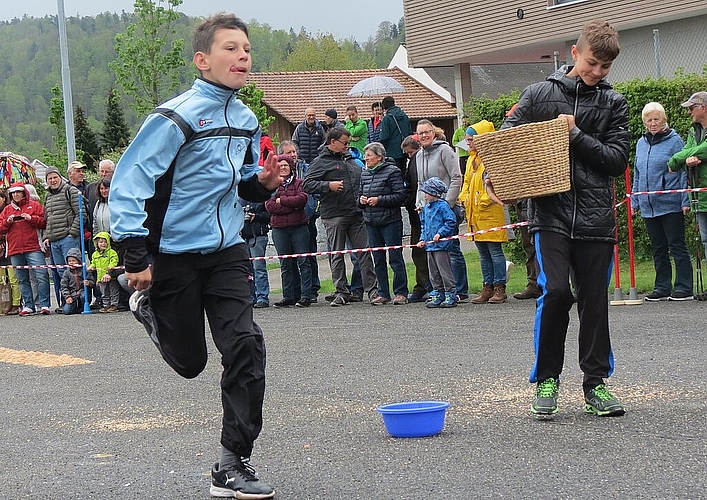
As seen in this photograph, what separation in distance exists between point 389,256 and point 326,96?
46.7m

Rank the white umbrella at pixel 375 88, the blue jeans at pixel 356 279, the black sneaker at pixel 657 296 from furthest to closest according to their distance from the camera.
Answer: the white umbrella at pixel 375 88
the blue jeans at pixel 356 279
the black sneaker at pixel 657 296

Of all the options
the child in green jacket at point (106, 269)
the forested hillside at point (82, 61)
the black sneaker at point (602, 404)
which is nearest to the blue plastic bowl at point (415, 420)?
the black sneaker at point (602, 404)

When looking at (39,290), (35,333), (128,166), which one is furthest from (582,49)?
(39,290)

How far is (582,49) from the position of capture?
662 centimetres

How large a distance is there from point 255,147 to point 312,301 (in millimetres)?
10629

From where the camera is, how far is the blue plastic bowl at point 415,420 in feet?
20.8

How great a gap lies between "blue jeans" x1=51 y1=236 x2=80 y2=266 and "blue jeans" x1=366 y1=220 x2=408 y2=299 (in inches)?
197

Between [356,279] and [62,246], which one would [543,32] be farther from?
[62,246]

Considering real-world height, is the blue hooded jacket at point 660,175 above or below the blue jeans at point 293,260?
above

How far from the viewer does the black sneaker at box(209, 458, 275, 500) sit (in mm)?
5230

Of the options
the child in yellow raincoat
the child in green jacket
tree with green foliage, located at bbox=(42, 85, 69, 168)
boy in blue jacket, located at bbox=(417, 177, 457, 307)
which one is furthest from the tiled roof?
boy in blue jacket, located at bbox=(417, 177, 457, 307)

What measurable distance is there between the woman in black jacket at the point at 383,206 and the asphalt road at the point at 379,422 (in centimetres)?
302

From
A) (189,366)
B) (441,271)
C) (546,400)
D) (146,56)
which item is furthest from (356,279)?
(146,56)

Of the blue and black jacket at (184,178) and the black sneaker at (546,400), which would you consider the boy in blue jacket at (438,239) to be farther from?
the blue and black jacket at (184,178)
